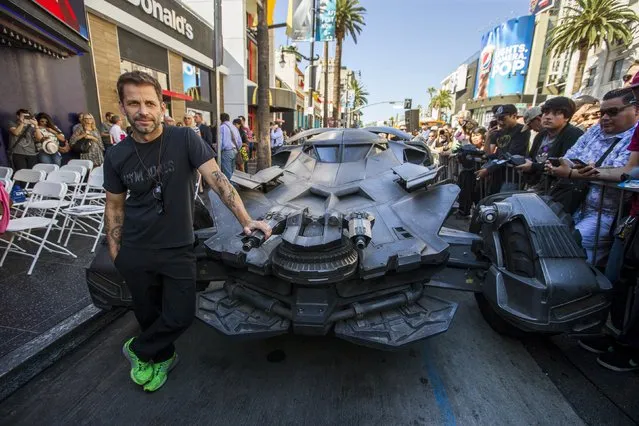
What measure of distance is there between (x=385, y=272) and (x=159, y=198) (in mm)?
1471

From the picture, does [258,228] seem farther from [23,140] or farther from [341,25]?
[341,25]

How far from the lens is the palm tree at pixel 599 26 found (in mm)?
23130

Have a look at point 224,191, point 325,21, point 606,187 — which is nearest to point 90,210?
point 224,191

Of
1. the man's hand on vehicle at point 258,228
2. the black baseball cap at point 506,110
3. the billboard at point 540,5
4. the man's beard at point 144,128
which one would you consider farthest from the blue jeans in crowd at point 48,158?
the billboard at point 540,5

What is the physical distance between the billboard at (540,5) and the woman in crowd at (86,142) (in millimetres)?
52274

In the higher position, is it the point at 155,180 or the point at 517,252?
the point at 155,180

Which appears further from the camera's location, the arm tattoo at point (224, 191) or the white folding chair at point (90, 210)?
the white folding chair at point (90, 210)

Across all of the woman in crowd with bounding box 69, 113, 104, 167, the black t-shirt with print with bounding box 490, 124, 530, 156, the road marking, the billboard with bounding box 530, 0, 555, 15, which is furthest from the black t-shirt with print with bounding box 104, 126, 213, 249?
the billboard with bounding box 530, 0, 555, 15

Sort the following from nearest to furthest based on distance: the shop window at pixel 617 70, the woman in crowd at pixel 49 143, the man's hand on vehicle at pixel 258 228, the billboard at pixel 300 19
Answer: the man's hand on vehicle at pixel 258 228
the woman in crowd at pixel 49 143
the billboard at pixel 300 19
the shop window at pixel 617 70

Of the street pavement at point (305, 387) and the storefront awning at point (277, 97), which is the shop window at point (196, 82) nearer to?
the storefront awning at point (277, 97)

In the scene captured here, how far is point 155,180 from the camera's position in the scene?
6.50 feet

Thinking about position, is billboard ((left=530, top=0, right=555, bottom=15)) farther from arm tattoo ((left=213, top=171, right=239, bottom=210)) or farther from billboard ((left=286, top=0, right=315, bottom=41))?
arm tattoo ((left=213, top=171, right=239, bottom=210))

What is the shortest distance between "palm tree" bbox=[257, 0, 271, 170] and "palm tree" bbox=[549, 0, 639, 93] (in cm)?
2520

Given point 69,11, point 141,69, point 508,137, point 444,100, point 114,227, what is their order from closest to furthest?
point 114,227 → point 508,137 → point 69,11 → point 141,69 → point 444,100
